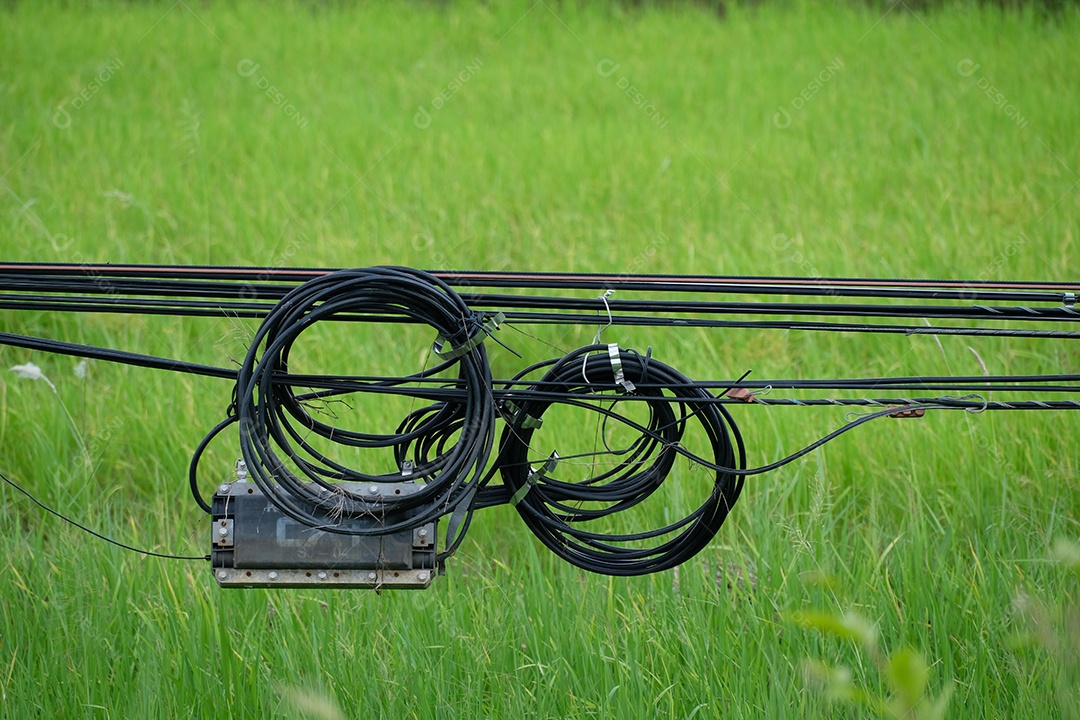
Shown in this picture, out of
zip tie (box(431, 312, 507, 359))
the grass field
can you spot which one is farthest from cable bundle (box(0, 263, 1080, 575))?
the grass field

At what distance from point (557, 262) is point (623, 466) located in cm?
361

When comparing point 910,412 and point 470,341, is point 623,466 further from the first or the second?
point 910,412

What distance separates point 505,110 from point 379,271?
6.53m

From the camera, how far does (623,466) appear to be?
8.02 ft

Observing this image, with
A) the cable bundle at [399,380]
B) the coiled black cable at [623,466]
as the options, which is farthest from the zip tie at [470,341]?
the coiled black cable at [623,466]

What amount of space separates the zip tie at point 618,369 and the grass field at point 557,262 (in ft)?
Answer: 2.58

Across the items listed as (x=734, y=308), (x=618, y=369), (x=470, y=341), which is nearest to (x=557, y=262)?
(x=734, y=308)

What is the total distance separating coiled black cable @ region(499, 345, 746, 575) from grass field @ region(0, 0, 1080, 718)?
0.51 m

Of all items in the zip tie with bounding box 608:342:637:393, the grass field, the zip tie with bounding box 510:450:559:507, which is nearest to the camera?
the zip tie with bounding box 608:342:637:393

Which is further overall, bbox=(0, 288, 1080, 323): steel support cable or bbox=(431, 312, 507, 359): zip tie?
bbox=(0, 288, 1080, 323): steel support cable

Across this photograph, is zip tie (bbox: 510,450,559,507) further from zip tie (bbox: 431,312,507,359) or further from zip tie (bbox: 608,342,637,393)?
zip tie (bbox: 431,312,507,359)

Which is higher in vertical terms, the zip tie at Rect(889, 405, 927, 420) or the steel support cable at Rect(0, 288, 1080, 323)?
the steel support cable at Rect(0, 288, 1080, 323)

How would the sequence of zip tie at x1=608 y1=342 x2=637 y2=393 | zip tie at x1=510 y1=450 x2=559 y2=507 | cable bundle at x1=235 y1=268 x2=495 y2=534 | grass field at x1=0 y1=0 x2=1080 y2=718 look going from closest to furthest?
cable bundle at x1=235 y1=268 x2=495 y2=534 < zip tie at x1=608 y1=342 x2=637 y2=393 < zip tie at x1=510 y1=450 x2=559 y2=507 < grass field at x1=0 y1=0 x2=1080 y2=718

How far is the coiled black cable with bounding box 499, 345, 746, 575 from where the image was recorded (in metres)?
2.34
